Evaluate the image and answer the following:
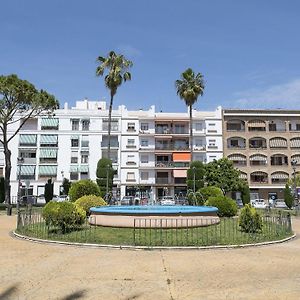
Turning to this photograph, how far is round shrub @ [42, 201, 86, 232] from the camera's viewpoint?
15430 millimetres

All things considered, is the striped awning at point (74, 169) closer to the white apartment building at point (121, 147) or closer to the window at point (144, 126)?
the white apartment building at point (121, 147)

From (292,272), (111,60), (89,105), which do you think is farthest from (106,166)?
(292,272)

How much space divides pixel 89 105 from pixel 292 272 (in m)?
60.4

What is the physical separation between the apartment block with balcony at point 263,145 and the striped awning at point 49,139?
28.5m

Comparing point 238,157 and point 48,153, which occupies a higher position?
point 48,153

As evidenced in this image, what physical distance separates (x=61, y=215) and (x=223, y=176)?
3702cm

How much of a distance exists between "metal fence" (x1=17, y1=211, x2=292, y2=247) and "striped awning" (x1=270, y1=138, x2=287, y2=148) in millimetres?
46617

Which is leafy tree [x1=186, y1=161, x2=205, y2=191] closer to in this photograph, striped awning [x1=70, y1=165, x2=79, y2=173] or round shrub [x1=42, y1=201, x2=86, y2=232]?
striped awning [x1=70, y1=165, x2=79, y2=173]

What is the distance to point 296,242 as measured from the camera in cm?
1482

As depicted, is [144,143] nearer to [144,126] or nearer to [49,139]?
[144,126]

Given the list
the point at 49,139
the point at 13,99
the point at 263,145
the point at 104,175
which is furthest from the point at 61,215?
the point at 263,145

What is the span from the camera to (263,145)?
62.9 meters

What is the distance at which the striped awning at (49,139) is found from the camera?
201 ft

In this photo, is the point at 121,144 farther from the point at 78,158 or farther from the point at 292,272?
the point at 292,272
